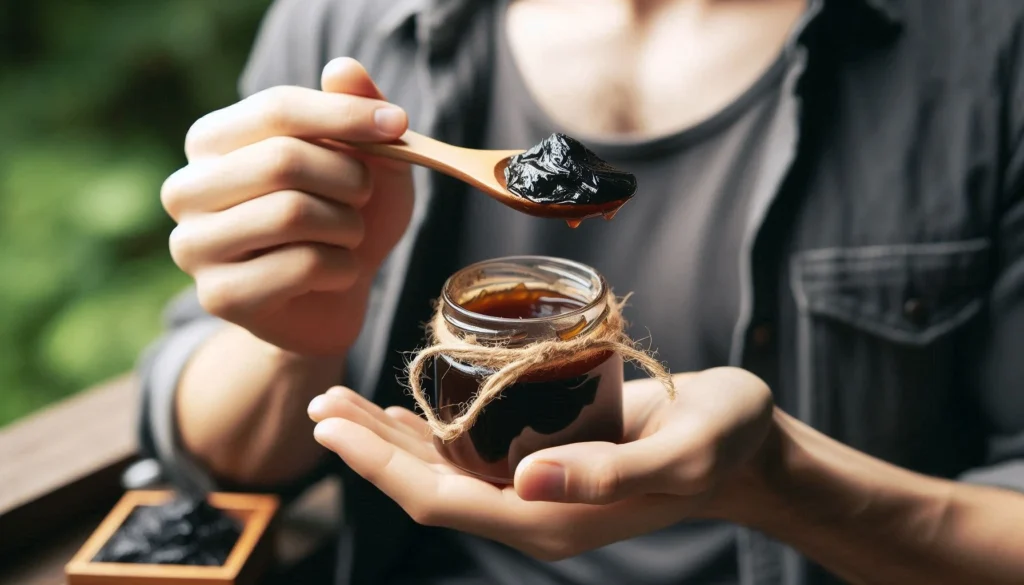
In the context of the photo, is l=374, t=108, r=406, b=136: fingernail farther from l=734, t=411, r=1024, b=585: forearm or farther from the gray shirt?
l=734, t=411, r=1024, b=585: forearm

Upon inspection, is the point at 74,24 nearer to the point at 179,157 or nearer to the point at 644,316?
the point at 179,157

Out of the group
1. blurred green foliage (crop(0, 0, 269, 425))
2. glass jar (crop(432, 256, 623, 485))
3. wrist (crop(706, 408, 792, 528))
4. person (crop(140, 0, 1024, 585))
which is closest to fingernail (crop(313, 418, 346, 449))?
glass jar (crop(432, 256, 623, 485))

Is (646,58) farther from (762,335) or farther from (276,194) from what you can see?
(276,194)

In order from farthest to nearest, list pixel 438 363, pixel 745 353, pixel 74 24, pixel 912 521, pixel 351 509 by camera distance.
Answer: pixel 74 24 < pixel 351 509 < pixel 745 353 < pixel 912 521 < pixel 438 363

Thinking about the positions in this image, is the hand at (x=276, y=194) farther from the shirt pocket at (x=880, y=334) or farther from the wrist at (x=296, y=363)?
the shirt pocket at (x=880, y=334)

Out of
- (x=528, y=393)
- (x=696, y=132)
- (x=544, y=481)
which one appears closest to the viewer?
(x=544, y=481)

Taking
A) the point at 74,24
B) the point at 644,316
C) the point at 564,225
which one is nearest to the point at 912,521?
the point at 644,316

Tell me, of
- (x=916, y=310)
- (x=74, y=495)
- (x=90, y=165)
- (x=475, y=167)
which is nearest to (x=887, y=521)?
(x=916, y=310)
